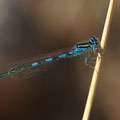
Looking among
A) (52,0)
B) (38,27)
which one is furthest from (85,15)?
(38,27)

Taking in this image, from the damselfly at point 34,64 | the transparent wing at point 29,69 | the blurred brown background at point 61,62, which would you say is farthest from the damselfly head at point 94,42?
the blurred brown background at point 61,62

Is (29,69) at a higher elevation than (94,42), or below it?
below

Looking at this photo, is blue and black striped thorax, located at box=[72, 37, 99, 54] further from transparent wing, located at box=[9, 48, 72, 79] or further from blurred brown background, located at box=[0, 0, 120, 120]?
blurred brown background, located at box=[0, 0, 120, 120]

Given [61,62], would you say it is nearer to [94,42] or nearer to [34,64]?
[34,64]

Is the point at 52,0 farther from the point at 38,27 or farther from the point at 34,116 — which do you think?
the point at 34,116

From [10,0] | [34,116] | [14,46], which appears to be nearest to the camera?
[10,0]

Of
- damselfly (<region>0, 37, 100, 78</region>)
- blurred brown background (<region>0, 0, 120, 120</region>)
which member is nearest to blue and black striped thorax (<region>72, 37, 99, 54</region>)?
damselfly (<region>0, 37, 100, 78</region>)

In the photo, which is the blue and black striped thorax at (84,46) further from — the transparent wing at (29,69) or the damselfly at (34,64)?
the transparent wing at (29,69)

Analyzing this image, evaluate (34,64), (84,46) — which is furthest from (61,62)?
(84,46)
